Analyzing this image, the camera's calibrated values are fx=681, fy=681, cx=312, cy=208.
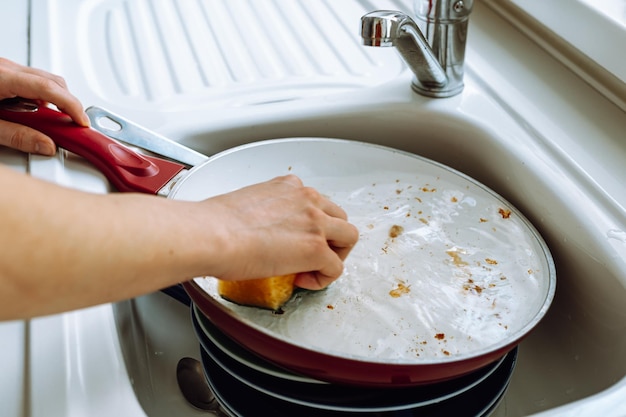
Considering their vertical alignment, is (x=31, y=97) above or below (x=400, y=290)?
above

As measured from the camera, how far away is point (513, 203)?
74 cm

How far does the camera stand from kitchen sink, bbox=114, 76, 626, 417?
0.62 metres

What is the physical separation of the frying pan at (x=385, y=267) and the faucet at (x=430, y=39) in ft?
0.38

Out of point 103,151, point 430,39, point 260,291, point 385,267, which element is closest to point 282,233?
point 260,291

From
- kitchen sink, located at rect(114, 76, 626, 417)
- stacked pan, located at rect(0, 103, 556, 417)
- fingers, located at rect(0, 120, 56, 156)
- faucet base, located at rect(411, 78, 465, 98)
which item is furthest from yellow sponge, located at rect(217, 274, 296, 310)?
faucet base, located at rect(411, 78, 465, 98)

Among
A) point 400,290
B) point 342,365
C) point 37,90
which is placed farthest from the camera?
point 37,90

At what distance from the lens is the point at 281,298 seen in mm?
559

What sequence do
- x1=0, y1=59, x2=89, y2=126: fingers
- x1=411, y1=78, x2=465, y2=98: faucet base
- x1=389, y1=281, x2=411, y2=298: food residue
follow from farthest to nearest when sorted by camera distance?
1. x1=411, y1=78, x2=465, y2=98: faucet base
2. x1=0, y1=59, x2=89, y2=126: fingers
3. x1=389, y1=281, x2=411, y2=298: food residue

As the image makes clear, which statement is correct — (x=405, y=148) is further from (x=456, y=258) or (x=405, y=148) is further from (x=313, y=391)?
(x=313, y=391)

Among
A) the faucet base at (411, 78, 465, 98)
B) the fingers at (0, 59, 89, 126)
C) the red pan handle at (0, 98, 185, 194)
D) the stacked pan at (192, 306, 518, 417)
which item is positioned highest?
the fingers at (0, 59, 89, 126)

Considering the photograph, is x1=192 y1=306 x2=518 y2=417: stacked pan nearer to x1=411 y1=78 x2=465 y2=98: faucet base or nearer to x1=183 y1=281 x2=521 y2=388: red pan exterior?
x1=183 y1=281 x2=521 y2=388: red pan exterior

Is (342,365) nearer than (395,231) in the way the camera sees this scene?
Yes

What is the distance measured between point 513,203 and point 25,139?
0.52 metres

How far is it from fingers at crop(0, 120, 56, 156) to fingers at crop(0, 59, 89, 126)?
4 cm
